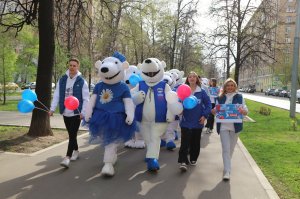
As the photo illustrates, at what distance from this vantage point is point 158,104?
6.59m

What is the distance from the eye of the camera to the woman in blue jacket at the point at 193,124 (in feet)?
21.9

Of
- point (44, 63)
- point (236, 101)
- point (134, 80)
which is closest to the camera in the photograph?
point (236, 101)

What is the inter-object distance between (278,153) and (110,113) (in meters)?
4.63

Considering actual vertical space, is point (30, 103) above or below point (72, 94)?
below

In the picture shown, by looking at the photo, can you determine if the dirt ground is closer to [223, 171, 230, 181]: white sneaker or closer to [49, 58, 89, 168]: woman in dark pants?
[49, 58, 89, 168]: woman in dark pants

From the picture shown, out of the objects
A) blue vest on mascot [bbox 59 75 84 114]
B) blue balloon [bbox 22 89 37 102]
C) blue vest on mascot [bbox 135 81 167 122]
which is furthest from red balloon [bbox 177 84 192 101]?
blue balloon [bbox 22 89 37 102]

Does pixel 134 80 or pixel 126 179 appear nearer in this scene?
pixel 126 179

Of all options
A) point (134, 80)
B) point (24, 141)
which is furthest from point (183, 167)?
point (24, 141)

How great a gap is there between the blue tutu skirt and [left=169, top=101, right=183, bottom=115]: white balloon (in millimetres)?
886

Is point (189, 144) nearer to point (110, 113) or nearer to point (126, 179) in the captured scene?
point (126, 179)

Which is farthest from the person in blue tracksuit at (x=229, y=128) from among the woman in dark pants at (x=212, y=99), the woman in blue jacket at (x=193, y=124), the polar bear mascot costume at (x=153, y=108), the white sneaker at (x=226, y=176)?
the woman in dark pants at (x=212, y=99)

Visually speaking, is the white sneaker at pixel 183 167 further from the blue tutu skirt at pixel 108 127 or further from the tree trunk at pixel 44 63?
the tree trunk at pixel 44 63

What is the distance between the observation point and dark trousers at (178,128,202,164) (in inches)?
261

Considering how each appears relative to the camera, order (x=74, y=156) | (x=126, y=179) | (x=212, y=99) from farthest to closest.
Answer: (x=212, y=99), (x=74, y=156), (x=126, y=179)
